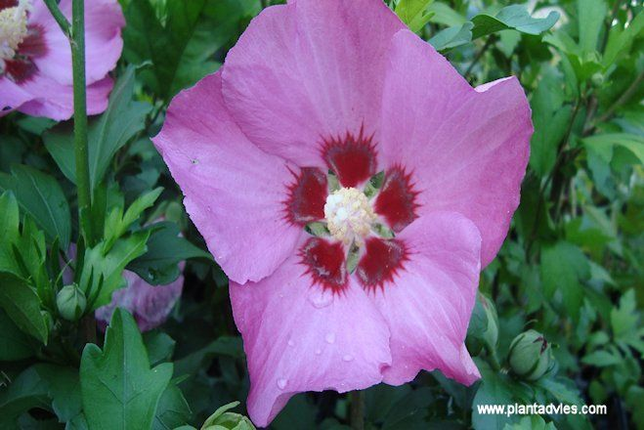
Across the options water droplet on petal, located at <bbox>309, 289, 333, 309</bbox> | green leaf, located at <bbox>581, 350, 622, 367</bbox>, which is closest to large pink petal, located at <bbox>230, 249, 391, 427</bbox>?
water droplet on petal, located at <bbox>309, 289, 333, 309</bbox>

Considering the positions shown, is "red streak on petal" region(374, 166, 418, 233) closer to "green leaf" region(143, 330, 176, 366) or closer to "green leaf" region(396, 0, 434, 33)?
"green leaf" region(396, 0, 434, 33)

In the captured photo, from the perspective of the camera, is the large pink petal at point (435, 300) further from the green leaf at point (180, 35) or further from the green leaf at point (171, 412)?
the green leaf at point (180, 35)

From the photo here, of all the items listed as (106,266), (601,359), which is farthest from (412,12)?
(601,359)

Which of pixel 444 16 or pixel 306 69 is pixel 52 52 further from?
pixel 444 16

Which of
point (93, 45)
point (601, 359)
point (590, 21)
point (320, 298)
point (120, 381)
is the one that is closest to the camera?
point (120, 381)

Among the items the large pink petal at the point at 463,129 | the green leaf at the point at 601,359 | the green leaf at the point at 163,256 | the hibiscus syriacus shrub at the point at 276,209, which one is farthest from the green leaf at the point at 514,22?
the green leaf at the point at 601,359

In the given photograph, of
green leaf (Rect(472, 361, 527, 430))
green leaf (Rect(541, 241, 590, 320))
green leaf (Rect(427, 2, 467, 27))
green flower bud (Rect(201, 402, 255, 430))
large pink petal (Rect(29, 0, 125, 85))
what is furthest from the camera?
green leaf (Rect(541, 241, 590, 320))

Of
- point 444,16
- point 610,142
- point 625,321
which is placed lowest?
point 625,321
